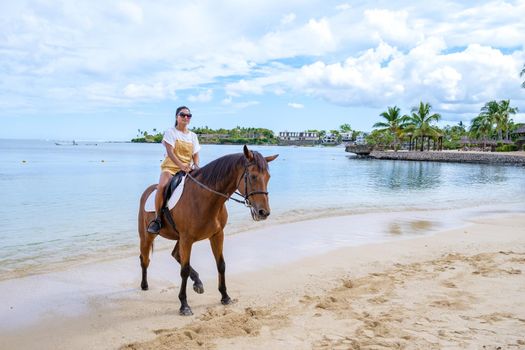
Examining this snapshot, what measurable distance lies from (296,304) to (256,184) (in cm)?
196

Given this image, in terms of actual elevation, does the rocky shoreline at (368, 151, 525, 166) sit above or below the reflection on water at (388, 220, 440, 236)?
above

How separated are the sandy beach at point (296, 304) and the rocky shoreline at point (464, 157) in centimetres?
5829

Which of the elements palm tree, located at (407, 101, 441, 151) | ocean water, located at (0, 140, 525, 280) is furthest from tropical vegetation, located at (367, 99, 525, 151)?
ocean water, located at (0, 140, 525, 280)

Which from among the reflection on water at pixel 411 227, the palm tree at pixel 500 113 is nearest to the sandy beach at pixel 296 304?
the reflection on water at pixel 411 227

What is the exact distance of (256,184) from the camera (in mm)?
4605

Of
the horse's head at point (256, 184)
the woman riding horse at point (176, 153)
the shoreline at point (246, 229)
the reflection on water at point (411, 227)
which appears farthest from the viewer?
the reflection on water at point (411, 227)

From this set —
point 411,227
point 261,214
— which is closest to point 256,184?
point 261,214

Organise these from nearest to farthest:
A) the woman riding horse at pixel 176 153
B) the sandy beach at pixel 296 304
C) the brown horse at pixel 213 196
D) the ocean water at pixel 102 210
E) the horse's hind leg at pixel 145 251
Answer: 1. the sandy beach at pixel 296 304
2. the brown horse at pixel 213 196
3. the woman riding horse at pixel 176 153
4. the horse's hind leg at pixel 145 251
5. the ocean water at pixel 102 210

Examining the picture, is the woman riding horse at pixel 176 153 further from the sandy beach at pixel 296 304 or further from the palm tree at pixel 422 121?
the palm tree at pixel 422 121

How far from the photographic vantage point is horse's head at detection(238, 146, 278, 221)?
4520 millimetres

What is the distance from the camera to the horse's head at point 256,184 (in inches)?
178

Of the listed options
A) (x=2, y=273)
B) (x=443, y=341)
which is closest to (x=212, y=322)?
(x=443, y=341)

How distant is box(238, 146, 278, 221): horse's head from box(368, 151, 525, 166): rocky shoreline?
Answer: 2432 inches

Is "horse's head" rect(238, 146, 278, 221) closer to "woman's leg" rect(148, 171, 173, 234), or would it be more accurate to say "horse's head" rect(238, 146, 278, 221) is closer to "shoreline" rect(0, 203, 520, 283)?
"woman's leg" rect(148, 171, 173, 234)
